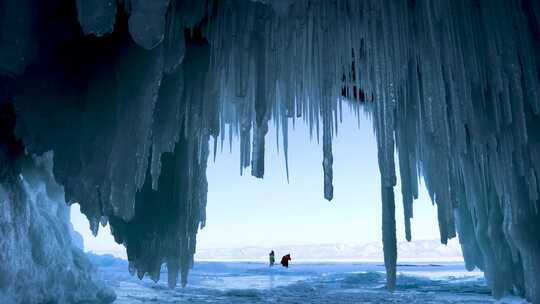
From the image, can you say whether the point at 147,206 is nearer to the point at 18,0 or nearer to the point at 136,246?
the point at 136,246

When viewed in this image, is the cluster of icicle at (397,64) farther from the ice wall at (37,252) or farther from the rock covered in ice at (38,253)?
the rock covered in ice at (38,253)

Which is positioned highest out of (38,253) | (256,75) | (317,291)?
(256,75)

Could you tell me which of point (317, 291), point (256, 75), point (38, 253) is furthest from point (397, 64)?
point (317, 291)

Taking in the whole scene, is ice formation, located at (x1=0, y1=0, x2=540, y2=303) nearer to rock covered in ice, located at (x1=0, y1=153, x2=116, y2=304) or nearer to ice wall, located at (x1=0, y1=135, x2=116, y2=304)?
Result: ice wall, located at (x1=0, y1=135, x2=116, y2=304)

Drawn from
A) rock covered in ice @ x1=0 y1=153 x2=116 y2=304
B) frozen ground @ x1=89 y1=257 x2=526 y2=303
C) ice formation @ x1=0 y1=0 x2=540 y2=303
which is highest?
ice formation @ x1=0 y1=0 x2=540 y2=303

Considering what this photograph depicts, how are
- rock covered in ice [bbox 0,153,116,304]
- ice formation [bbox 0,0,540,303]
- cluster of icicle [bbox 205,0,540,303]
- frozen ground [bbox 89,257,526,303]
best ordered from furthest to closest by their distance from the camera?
frozen ground [bbox 89,257,526,303]
rock covered in ice [bbox 0,153,116,304]
cluster of icicle [bbox 205,0,540,303]
ice formation [bbox 0,0,540,303]

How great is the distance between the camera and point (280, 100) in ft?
17.5

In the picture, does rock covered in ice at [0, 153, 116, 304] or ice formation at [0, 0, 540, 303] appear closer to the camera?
ice formation at [0, 0, 540, 303]

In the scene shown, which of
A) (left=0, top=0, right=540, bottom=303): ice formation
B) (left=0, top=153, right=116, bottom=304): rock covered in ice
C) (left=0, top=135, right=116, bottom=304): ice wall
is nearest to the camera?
(left=0, top=0, right=540, bottom=303): ice formation

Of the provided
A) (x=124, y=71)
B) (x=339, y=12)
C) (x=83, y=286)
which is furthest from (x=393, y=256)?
(x=83, y=286)

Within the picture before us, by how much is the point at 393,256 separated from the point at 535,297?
3.44 meters

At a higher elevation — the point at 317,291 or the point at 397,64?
the point at 397,64

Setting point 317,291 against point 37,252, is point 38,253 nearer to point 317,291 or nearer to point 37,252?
point 37,252

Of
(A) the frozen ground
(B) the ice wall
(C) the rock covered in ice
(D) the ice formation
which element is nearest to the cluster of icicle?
(D) the ice formation
